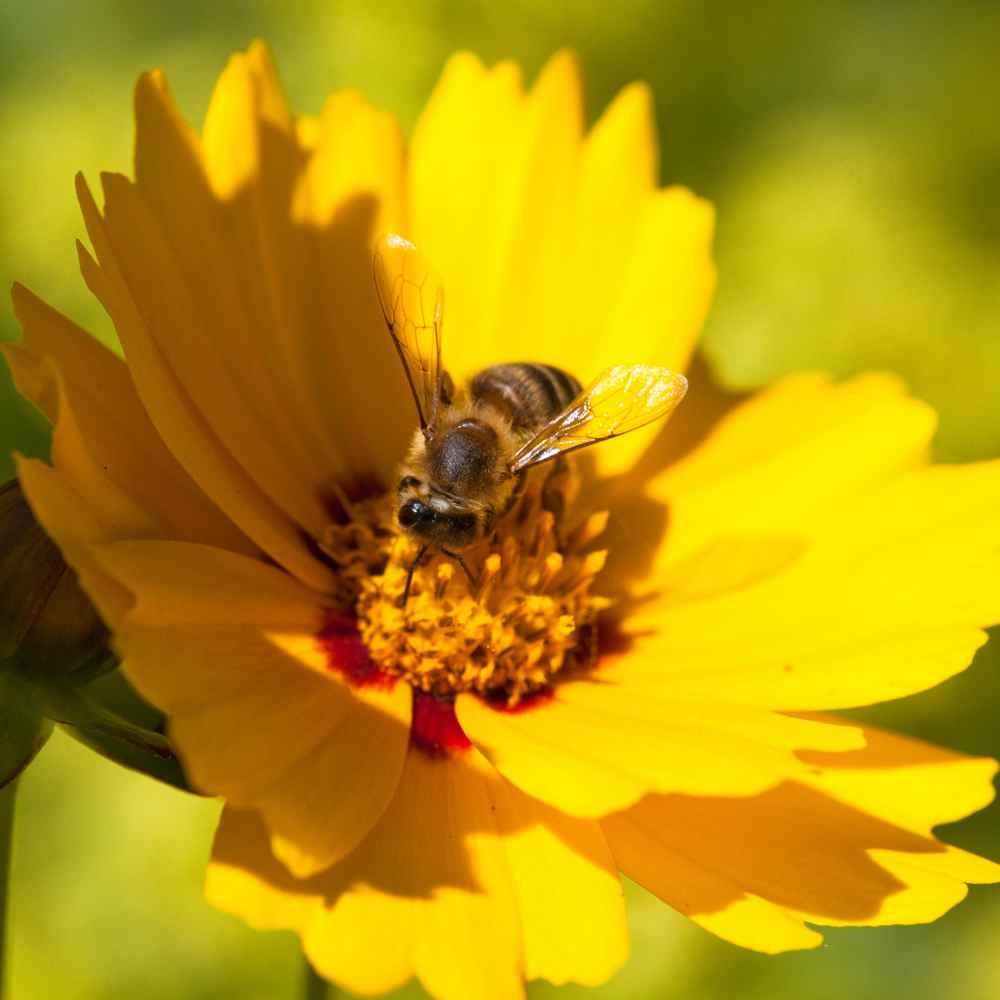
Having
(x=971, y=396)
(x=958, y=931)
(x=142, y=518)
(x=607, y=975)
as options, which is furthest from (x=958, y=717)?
(x=142, y=518)

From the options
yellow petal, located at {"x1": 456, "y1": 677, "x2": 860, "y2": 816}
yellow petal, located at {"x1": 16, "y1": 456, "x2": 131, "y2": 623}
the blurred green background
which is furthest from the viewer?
the blurred green background

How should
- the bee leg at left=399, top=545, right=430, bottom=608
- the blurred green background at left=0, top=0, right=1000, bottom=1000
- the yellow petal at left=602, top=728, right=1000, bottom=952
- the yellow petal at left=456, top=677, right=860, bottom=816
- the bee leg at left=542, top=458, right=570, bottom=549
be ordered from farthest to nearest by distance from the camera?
the blurred green background at left=0, top=0, right=1000, bottom=1000, the bee leg at left=542, top=458, right=570, bottom=549, the bee leg at left=399, top=545, right=430, bottom=608, the yellow petal at left=602, top=728, right=1000, bottom=952, the yellow petal at left=456, top=677, right=860, bottom=816

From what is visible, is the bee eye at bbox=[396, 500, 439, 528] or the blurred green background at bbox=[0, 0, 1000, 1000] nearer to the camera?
the bee eye at bbox=[396, 500, 439, 528]

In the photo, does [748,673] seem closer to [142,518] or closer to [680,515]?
[680,515]

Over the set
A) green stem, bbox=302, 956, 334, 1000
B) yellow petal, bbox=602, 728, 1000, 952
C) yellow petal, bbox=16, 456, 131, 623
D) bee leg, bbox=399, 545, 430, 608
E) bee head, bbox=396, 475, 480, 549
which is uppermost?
yellow petal, bbox=16, 456, 131, 623

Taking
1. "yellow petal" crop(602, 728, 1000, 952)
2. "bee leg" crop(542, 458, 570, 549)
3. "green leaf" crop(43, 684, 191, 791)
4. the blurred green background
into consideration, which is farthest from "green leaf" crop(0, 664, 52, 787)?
the blurred green background

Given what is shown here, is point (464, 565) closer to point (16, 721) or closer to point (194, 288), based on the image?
point (194, 288)

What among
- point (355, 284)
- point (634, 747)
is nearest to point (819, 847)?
point (634, 747)

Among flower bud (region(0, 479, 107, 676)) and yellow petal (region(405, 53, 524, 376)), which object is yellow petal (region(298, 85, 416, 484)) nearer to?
yellow petal (region(405, 53, 524, 376))

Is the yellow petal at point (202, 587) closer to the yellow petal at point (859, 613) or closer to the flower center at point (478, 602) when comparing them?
the flower center at point (478, 602)
